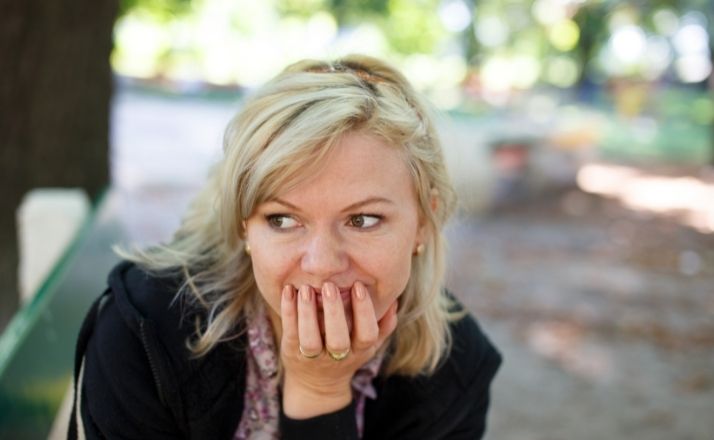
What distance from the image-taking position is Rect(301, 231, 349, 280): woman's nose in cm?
158

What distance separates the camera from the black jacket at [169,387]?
165cm

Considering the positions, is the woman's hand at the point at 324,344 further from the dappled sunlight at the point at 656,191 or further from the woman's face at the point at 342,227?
the dappled sunlight at the point at 656,191

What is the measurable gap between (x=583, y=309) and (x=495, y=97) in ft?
60.5

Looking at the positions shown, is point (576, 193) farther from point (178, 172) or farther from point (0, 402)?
point (0, 402)

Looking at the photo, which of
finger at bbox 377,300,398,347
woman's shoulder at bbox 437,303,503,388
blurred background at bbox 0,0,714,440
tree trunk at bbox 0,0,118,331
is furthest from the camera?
tree trunk at bbox 0,0,118,331

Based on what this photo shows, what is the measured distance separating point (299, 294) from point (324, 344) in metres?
0.14

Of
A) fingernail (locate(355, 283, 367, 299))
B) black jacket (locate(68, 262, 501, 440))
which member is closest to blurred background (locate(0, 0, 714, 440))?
black jacket (locate(68, 262, 501, 440))

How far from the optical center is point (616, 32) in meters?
27.8

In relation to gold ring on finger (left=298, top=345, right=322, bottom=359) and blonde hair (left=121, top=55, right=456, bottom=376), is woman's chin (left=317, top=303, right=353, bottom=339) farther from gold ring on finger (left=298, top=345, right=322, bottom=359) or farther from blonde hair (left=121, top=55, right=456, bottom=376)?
blonde hair (left=121, top=55, right=456, bottom=376)

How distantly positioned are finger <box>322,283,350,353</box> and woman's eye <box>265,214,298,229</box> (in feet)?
0.50

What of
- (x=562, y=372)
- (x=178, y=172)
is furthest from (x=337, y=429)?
(x=178, y=172)

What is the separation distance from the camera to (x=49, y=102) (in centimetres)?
440

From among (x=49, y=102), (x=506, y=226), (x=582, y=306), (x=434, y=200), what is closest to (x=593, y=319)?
(x=582, y=306)

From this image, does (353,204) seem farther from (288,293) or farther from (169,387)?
(169,387)
